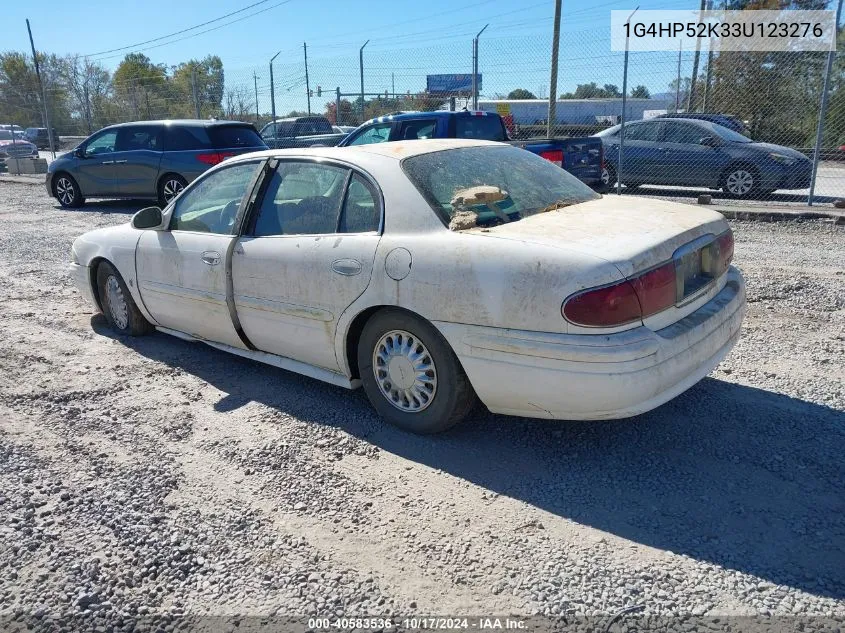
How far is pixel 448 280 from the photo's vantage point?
3250 mm

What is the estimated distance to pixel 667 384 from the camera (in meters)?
3.14

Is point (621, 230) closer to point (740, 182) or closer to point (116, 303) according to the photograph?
point (116, 303)

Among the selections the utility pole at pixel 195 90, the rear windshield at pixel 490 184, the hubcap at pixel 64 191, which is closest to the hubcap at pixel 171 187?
the hubcap at pixel 64 191

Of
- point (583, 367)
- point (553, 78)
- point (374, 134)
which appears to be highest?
point (553, 78)

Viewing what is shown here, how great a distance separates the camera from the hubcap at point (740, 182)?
38.4ft

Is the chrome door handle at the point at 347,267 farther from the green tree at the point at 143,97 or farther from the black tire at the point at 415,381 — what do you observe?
the green tree at the point at 143,97

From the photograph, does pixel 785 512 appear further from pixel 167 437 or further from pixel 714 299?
pixel 167 437

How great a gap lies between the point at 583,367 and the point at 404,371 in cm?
100

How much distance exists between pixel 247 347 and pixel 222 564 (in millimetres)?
1963

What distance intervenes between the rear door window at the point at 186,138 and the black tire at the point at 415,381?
1007 centimetres

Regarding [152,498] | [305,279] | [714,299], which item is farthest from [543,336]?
[152,498]

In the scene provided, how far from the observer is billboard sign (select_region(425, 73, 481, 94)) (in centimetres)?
1473

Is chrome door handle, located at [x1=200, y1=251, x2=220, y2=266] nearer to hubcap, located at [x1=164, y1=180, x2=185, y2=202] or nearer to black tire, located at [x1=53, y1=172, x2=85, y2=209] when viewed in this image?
hubcap, located at [x1=164, y1=180, x2=185, y2=202]

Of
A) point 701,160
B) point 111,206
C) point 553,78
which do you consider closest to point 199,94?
point 111,206
